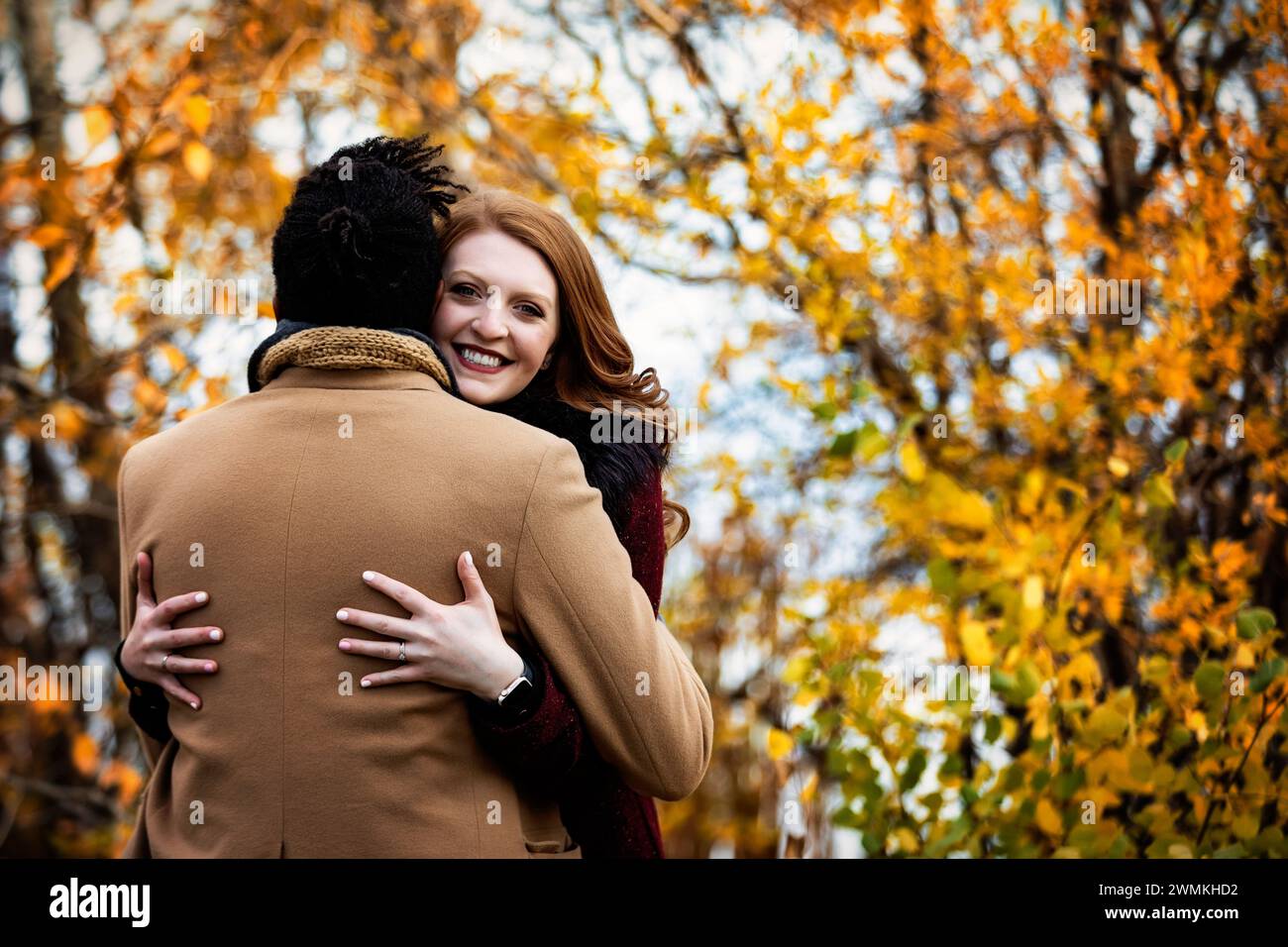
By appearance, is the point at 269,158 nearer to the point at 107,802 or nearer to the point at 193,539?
the point at 107,802

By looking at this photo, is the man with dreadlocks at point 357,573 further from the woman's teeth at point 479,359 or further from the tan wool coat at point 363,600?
the woman's teeth at point 479,359

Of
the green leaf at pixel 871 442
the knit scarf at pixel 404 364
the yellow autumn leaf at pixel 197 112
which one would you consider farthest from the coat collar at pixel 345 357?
the yellow autumn leaf at pixel 197 112

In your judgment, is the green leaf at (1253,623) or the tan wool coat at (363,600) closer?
the tan wool coat at (363,600)

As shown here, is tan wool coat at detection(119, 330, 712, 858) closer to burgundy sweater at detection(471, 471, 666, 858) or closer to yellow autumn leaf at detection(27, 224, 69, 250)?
burgundy sweater at detection(471, 471, 666, 858)

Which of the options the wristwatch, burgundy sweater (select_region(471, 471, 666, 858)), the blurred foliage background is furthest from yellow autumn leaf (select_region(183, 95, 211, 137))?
the wristwatch

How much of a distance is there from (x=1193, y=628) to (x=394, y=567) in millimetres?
2015

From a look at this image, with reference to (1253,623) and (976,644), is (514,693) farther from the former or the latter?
(1253,623)

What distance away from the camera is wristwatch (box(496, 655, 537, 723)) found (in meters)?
1.41

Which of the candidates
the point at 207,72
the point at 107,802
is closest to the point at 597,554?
the point at 207,72

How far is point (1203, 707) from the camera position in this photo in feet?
8.28

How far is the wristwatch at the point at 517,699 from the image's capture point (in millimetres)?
1410

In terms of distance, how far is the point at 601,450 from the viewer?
173 cm

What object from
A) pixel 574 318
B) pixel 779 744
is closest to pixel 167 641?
pixel 574 318
